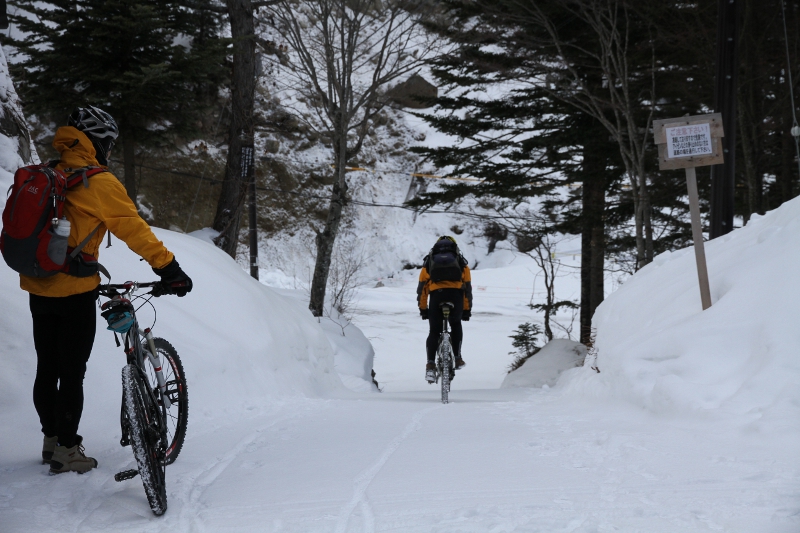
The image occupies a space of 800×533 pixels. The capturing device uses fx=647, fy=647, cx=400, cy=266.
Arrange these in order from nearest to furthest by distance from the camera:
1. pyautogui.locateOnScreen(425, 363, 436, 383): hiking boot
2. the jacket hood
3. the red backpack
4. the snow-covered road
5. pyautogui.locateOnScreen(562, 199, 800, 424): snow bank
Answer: the snow-covered road
the red backpack
the jacket hood
pyautogui.locateOnScreen(562, 199, 800, 424): snow bank
pyautogui.locateOnScreen(425, 363, 436, 383): hiking boot

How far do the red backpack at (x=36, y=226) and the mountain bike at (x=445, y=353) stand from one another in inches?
197

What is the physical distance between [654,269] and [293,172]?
31.2 m

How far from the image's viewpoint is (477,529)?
281 cm

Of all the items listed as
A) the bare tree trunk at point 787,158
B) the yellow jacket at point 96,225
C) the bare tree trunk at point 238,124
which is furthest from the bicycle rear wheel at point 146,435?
the bare tree trunk at point 787,158

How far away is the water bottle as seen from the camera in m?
3.25

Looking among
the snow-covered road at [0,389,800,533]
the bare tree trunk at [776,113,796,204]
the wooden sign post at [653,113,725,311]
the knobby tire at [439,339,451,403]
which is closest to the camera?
the snow-covered road at [0,389,800,533]

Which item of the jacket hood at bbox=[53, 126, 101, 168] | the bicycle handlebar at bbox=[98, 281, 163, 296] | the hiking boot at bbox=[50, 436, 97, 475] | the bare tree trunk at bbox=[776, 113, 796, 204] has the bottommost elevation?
the hiking boot at bbox=[50, 436, 97, 475]

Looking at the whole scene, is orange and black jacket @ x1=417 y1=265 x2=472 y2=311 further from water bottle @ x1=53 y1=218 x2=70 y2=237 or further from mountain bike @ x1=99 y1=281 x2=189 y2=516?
water bottle @ x1=53 y1=218 x2=70 y2=237

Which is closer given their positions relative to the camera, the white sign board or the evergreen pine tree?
the white sign board

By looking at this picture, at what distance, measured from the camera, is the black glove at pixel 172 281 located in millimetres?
3326

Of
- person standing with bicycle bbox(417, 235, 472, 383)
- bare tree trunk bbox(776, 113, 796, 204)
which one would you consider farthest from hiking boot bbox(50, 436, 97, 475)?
bare tree trunk bbox(776, 113, 796, 204)

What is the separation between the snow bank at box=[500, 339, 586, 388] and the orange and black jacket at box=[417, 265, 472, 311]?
3.69 m

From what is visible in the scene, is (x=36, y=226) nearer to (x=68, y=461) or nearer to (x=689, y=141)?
(x=68, y=461)

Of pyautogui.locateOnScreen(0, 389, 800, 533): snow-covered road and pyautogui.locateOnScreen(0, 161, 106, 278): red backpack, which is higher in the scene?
pyautogui.locateOnScreen(0, 161, 106, 278): red backpack
